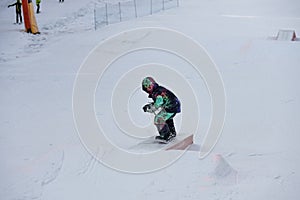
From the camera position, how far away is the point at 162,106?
6137mm

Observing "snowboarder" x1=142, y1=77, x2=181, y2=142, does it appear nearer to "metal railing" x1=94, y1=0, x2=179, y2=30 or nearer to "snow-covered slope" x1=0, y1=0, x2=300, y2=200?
"snow-covered slope" x1=0, y1=0, x2=300, y2=200

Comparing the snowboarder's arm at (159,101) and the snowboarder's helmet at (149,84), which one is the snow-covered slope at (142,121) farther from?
the snowboarder's helmet at (149,84)

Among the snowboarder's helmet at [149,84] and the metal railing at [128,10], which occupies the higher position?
the snowboarder's helmet at [149,84]

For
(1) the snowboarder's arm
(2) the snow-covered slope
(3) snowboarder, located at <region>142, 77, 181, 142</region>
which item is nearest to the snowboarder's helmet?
(3) snowboarder, located at <region>142, 77, 181, 142</region>

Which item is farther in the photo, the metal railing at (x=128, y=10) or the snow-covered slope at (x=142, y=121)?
the metal railing at (x=128, y=10)

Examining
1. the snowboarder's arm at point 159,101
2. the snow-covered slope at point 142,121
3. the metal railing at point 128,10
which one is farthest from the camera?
the metal railing at point 128,10

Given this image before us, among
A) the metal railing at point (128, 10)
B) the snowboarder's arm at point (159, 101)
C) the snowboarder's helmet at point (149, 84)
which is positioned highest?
the snowboarder's helmet at point (149, 84)

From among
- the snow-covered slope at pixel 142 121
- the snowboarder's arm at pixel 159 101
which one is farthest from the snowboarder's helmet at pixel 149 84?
the snow-covered slope at pixel 142 121

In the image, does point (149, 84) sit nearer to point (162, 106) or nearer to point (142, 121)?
point (162, 106)

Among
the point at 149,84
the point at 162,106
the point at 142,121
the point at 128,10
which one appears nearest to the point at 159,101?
the point at 162,106

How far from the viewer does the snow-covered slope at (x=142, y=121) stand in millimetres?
5266

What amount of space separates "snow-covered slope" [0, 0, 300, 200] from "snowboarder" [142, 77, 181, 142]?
54cm

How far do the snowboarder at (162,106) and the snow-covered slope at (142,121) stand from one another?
544 millimetres

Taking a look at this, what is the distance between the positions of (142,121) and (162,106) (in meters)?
2.02
